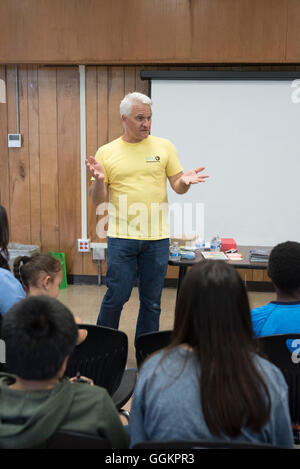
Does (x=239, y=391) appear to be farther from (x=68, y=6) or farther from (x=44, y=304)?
(x=68, y=6)

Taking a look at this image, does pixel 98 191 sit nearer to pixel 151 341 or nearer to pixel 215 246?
pixel 215 246

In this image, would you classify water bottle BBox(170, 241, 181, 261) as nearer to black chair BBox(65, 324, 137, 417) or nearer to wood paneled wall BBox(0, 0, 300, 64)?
black chair BBox(65, 324, 137, 417)

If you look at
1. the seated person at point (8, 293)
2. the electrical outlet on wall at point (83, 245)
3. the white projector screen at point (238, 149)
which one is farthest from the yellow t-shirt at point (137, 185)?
the electrical outlet on wall at point (83, 245)

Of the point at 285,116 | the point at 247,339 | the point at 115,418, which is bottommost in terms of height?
the point at 115,418

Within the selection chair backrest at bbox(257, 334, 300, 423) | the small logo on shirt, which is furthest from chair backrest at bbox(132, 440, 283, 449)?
the small logo on shirt

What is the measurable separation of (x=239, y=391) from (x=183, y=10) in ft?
12.9

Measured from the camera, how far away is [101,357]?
5.30 feet

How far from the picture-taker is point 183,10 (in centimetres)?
410

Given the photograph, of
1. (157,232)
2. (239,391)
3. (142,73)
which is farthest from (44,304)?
(142,73)

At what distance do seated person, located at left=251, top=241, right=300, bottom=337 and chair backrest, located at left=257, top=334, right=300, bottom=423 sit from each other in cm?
11

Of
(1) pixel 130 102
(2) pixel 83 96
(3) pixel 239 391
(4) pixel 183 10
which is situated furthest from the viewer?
(2) pixel 83 96

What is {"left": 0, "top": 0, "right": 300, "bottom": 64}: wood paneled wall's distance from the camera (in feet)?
13.3

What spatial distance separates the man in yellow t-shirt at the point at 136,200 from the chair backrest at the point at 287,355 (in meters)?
1.30

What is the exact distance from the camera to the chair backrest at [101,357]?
1.57 metres
